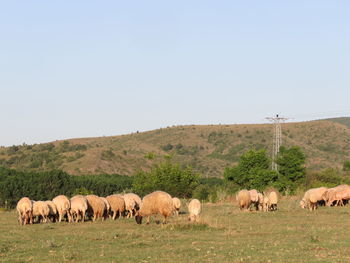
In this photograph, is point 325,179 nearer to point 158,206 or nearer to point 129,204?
point 129,204

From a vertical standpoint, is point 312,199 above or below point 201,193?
below

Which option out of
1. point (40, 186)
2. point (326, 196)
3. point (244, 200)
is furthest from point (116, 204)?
point (40, 186)

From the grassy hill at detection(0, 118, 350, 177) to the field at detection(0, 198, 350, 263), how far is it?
178ft

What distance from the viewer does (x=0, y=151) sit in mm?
94375

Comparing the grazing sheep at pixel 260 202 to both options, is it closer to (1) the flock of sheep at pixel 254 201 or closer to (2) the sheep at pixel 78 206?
(1) the flock of sheep at pixel 254 201

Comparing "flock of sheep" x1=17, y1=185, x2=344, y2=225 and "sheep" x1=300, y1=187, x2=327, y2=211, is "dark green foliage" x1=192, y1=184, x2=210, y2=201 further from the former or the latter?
"flock of sheep" x1=17, y1=185, x2=344, y2=225

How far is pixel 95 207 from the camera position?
26.0 metres

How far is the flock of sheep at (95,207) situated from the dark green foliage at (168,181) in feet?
60.3

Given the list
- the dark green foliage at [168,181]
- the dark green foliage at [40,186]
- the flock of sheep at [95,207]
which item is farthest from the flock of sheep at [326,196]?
the dark green foliage at [40,186]

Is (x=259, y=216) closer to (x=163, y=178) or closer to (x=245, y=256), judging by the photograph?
(x=245, y=256)

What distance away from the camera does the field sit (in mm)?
14648

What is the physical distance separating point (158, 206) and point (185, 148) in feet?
294

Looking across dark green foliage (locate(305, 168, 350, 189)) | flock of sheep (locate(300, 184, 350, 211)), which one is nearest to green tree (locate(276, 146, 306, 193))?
dark green foliage (locate(305, 168, 350, 189))

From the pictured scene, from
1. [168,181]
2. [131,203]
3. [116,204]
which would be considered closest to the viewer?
[116,204]
